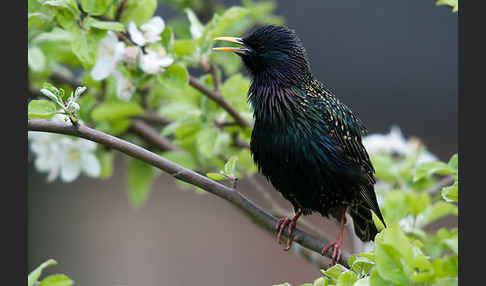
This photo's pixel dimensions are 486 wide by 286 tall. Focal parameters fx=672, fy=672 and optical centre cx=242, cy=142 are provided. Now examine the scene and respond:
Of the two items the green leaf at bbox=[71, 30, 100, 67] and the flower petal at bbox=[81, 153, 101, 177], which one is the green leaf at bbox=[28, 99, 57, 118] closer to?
the green leaf at bbox=[71, 30, 100, 67]

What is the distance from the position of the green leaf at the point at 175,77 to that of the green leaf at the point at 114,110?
46 centimetres

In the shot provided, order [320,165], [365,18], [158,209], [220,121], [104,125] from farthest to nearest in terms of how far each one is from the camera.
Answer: [158,209]
[365,18]
[104,125]
[220,121]
[320,165]

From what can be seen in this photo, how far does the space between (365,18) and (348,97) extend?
0.58 m

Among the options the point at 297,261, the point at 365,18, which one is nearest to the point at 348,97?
the point at 365,18

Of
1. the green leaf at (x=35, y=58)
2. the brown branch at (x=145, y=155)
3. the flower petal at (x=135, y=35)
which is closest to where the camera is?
the brown branch at (x=145, y=155)

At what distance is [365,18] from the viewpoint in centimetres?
440

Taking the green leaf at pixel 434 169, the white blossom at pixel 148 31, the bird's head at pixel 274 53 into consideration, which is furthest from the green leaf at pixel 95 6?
the green leaf at pixel 434 169

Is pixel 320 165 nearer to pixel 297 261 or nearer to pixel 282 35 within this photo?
pixel 282 35

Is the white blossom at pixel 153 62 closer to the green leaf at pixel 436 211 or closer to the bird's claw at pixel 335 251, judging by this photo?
the bird's claw at pixel 335 251

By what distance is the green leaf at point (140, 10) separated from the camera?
204 cm

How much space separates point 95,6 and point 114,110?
652 millimetres

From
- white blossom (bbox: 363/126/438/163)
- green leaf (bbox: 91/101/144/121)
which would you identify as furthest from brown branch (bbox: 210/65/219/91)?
white blossom (bbox: 363/126/438/163)

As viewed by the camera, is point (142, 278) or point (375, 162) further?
point (142, 278)

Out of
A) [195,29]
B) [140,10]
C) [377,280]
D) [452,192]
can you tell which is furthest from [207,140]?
[377,280]
